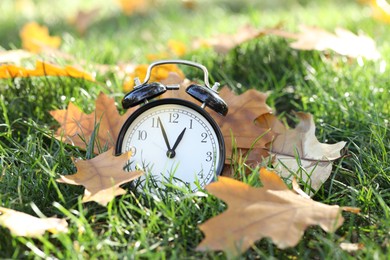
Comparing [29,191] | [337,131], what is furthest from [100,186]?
[337,131]

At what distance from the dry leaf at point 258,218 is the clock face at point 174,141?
0.29 meters

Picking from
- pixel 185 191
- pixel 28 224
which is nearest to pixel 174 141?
pixel 185 191

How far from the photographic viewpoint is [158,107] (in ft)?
6.67

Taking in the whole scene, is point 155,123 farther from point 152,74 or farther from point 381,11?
point 381,11

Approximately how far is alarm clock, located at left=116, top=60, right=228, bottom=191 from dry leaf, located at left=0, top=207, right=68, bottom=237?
35 cm

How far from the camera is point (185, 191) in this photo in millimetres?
1812

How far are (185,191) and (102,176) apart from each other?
259 millimetres

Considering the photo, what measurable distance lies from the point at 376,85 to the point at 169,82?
0.88 m

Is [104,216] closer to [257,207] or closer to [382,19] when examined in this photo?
[257,207]

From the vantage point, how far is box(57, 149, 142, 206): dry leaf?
1787 millimetres

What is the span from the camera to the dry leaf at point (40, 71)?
2.55 meters

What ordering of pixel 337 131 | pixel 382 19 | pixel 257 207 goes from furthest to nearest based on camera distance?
pixel 382 19 < pixel 337 131 < pixel 257 207

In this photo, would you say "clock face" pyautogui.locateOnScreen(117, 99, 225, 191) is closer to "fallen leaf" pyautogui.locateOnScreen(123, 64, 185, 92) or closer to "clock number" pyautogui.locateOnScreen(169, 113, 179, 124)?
"clock number" pyautogui.locateOnScreen(169, 113, 179, 124)

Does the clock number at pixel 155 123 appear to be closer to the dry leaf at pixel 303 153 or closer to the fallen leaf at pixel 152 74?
the dry leaf at pixel 303 153
